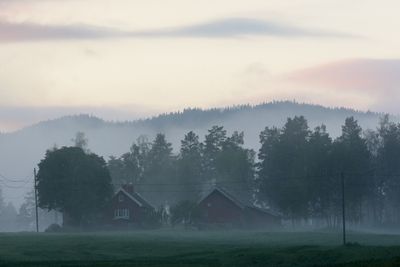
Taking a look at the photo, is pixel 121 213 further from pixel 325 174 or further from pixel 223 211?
pixel 325 174

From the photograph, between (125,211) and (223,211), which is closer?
(223,211)

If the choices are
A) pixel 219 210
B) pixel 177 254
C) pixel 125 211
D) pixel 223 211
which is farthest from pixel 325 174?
pixel 177 254

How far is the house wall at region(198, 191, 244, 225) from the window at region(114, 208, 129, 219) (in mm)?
12002

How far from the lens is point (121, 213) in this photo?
172 meters

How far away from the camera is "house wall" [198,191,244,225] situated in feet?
555

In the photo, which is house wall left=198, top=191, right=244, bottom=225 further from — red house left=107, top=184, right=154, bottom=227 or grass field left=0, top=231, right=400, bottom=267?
grass field left=0, top=231, right=400, bottom=267

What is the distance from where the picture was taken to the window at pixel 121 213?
172125mm

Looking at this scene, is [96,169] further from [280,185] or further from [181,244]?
[181,244]

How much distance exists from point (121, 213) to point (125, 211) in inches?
28.0

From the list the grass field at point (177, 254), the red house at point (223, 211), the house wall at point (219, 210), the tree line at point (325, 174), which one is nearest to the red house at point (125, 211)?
the house wall at point (219, 210)

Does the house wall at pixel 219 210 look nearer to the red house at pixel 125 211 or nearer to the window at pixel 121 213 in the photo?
the red house at pixel 125 211

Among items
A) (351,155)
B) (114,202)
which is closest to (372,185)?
(351,155)

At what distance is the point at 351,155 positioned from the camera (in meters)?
175

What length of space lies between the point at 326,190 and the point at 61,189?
4062 cm
